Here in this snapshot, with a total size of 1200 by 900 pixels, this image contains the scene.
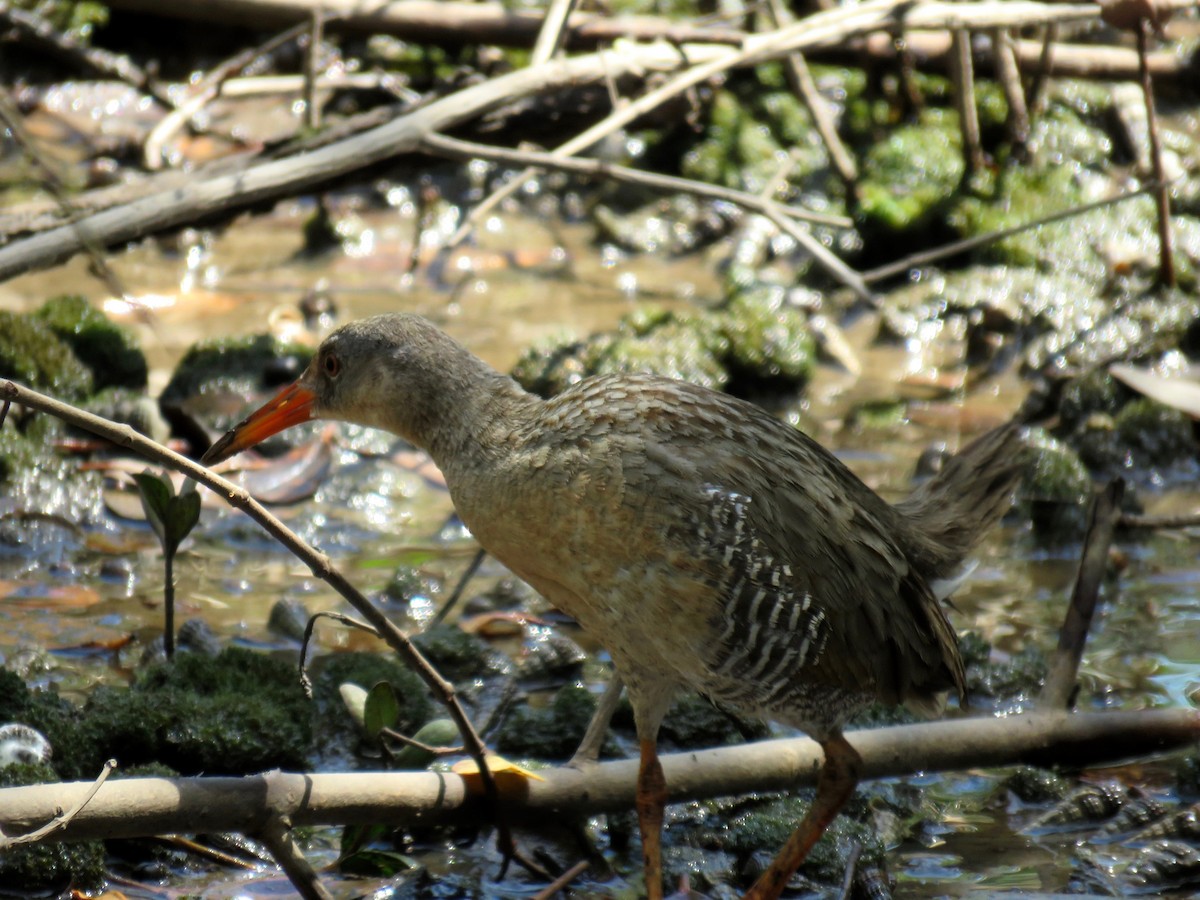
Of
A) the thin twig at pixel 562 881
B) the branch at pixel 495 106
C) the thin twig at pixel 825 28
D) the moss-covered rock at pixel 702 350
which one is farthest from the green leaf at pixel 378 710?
the thin twig at pixel 825 28

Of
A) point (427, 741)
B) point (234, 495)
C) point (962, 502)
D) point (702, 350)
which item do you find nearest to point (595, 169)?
point (702, 350)

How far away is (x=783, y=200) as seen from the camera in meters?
7.16

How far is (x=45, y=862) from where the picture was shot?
290cm

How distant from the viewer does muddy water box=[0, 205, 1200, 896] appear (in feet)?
12.2

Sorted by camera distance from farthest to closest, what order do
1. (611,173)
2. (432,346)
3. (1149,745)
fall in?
(611,173), (1149,745), (432,346)

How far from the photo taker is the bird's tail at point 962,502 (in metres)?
3.63

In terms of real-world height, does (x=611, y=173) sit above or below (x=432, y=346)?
above

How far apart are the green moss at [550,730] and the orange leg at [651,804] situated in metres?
0.52

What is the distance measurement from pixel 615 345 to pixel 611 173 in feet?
2.65

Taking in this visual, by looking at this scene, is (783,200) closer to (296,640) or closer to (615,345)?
(615,345)

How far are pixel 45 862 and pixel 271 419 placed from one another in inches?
47.7

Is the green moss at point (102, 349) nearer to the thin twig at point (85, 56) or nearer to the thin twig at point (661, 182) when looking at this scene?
the thin twig at point (661, 182)

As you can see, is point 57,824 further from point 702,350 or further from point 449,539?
point 702,350

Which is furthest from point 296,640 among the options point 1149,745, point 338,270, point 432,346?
point 338,270
